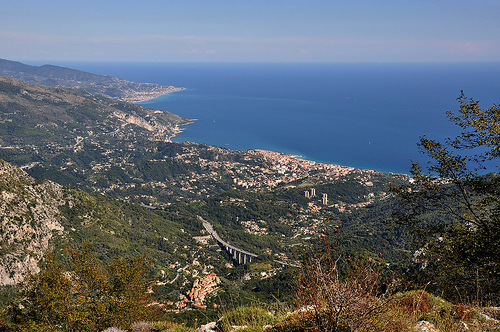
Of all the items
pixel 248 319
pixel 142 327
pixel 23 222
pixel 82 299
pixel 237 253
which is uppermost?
pixel 248 319

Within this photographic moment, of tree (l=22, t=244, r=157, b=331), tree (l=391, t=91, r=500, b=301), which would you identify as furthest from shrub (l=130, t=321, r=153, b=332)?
tree (l=391, t=91, r=500, b=301)

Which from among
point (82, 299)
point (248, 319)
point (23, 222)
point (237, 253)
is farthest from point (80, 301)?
point (237, 253)

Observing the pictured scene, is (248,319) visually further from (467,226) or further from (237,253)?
(237,253)

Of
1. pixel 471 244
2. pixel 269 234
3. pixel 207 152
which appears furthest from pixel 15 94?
pixel 471 244

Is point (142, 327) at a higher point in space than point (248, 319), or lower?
lower

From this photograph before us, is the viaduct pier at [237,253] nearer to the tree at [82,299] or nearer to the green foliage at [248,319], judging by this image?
the tree at [82,299]

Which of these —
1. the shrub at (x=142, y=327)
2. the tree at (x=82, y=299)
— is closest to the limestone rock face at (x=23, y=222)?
the tree at (x=82, y=299)
